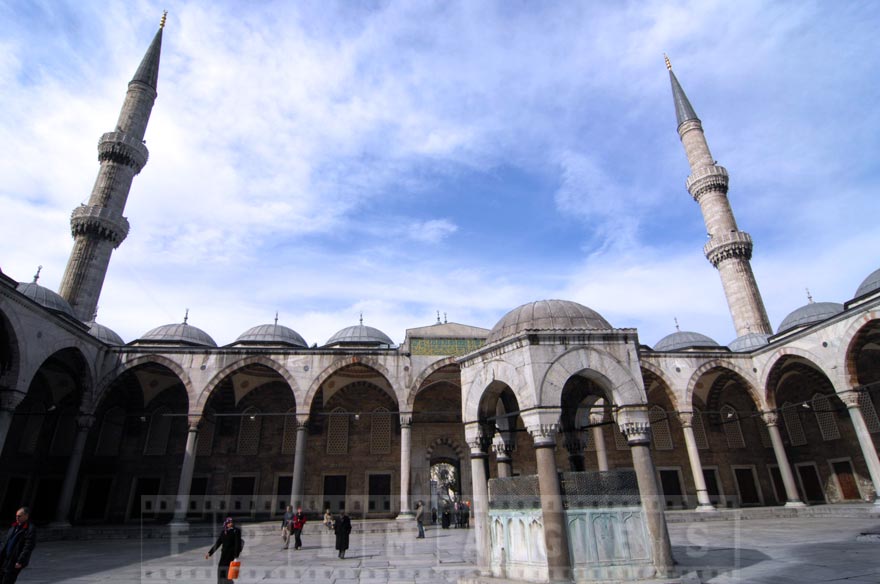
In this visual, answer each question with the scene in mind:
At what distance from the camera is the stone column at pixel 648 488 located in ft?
15.4

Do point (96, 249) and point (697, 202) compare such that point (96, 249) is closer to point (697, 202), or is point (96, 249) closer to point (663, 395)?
point (663, 395)

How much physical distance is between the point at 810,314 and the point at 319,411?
65.4ft

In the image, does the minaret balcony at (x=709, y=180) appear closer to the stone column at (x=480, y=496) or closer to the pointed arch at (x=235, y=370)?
the pointed arch at (x=235, y=370)

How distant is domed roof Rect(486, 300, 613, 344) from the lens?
5797 millimetres

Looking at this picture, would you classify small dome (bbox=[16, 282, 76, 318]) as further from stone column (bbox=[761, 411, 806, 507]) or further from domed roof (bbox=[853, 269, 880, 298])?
domed roof (bbox=[853, 269, 880, 298])

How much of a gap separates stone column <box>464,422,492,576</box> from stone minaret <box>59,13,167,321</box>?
17.5m

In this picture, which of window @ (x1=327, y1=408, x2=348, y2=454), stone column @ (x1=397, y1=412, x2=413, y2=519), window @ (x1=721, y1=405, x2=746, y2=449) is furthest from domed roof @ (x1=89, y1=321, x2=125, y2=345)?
window @ (x1=721, y1=405, x2=746, y2=449)

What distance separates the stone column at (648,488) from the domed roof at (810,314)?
17.9 meters

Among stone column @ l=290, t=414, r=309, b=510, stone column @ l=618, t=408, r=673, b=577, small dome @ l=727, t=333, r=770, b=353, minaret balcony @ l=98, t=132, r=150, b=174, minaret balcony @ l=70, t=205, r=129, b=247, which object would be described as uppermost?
minaret balcony @ l=98, t=132, r=150, b=174

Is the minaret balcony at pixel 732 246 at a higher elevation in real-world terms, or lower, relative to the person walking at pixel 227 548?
higher

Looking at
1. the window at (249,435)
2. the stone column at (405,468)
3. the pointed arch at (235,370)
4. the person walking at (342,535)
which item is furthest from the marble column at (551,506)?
the window at (249,435)

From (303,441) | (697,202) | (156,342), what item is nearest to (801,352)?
(697,202)

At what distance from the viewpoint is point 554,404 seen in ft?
16.9

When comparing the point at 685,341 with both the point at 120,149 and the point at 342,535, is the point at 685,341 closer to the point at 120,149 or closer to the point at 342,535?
the point at 342,535
